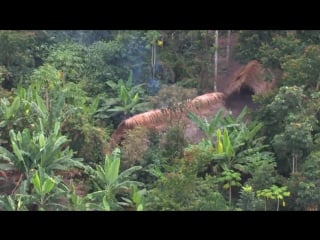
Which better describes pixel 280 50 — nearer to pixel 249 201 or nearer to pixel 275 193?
pixel 275 193

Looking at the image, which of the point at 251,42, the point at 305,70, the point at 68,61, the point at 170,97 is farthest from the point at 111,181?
the point at 251,42

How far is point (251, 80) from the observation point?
11945 mm

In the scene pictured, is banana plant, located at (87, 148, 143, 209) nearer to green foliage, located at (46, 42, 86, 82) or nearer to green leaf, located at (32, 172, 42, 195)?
green leaf, located at (32, 172, 42, 195)

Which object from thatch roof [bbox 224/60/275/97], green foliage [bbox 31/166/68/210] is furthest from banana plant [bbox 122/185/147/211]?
thatch roof [bbox 224/60/275/97]

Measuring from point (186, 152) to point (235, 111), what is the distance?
9.80ft

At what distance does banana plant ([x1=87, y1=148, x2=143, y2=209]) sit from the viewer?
8.46 metres

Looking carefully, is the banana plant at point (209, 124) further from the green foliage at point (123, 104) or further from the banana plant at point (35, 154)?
the banana plant at point (35, 154)

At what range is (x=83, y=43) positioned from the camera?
1299 centimetres

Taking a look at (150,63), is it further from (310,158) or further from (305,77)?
(310,158)

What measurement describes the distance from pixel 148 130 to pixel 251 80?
9.55 feet

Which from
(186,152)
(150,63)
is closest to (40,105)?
(186,152)

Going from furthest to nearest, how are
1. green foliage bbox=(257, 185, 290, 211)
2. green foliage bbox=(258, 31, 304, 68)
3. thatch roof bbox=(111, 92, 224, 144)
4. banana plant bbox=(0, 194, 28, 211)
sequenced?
green foliage bbox=(258, 31, 304, 68) < thatch roof bbox=(111, 92, 224, 144) < green foliage bbox=(257, 185, 290, 211) < banana plant bbox=(0, 194, 28, 211)

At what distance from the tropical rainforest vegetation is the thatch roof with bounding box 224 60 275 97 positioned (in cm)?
19

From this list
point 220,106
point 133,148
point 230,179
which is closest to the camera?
point 230,179
